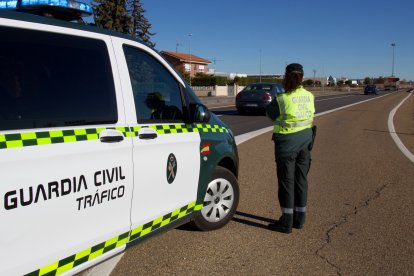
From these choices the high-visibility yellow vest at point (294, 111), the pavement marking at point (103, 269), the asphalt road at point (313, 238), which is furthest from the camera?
the high-visibility yellow vest at point (294, 111)

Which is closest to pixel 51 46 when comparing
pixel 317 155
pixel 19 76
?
pixel 19 76

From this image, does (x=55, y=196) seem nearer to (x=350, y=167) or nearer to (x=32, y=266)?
(x=32, y=266)

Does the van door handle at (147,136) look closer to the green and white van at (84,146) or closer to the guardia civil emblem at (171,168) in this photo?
the green and white van at (84,146)

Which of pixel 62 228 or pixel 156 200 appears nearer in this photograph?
pixel 62 228

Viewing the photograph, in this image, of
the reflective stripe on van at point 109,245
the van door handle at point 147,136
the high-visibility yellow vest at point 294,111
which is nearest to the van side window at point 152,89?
the van door handle at point 147,136

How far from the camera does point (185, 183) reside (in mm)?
3570

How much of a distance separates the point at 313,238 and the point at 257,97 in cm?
1524

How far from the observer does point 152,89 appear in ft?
11.5

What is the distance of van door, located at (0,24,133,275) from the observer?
7.09 feet

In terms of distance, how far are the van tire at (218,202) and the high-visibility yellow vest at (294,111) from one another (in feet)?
2.41

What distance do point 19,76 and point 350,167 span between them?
262 inches

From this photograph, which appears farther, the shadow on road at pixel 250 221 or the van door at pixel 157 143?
the shadow on road at pixel 250 221

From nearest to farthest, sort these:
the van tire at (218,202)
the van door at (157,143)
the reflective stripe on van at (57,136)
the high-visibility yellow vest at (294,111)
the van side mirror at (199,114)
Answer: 1. the reflective stripe on van at (57,136)
2. the van door at (157,143)
3. the van side mirror at (199,114)
4. the van tire at (218,202)
5. the high-visibility yellow vest at (294,111)

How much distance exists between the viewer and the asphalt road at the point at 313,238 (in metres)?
3.51
